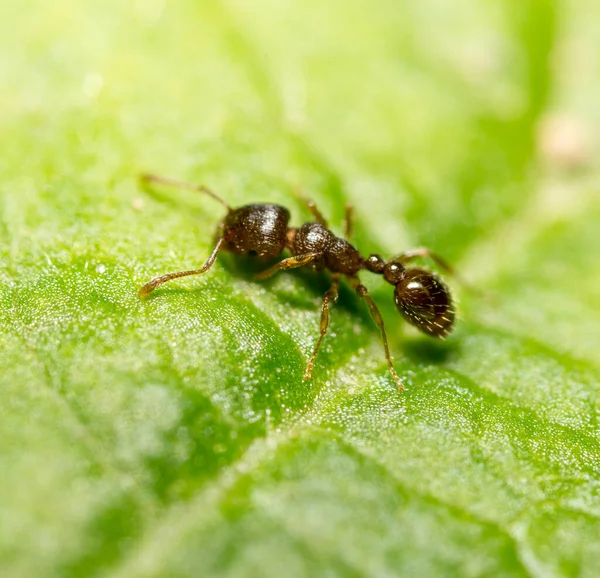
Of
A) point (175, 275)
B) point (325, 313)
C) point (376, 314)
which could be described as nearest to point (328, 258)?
point (376, 314)

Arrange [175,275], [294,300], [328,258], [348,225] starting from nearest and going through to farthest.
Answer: [175,275] → [294,300] → [328,258] → [348,225]

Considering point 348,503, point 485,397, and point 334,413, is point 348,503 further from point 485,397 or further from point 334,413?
point 485,397

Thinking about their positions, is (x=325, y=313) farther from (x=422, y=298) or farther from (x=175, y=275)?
(x=175, y=275)

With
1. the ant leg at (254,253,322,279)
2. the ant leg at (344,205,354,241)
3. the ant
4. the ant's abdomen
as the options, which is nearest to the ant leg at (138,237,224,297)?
the ant

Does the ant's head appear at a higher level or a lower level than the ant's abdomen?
higher

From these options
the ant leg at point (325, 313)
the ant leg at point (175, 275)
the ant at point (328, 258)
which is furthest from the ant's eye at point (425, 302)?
the ant leg at point (175, 275)

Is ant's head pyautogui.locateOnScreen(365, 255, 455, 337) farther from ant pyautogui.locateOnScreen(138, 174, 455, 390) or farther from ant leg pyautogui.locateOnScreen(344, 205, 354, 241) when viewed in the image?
ant leg pyautogui.locateOnScreen(344, 205, 354, 241)

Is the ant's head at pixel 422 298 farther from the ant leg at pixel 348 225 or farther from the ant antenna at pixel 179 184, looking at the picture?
the ant antenna at pixel 179 184
